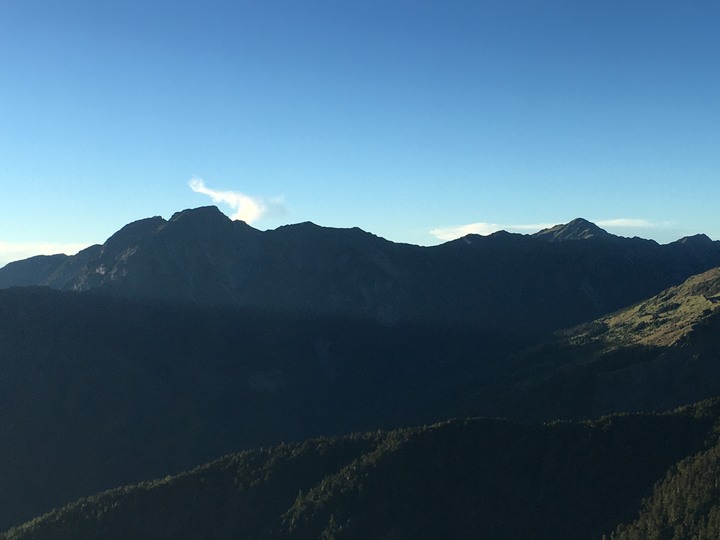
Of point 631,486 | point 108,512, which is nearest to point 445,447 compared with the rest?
point 631,486

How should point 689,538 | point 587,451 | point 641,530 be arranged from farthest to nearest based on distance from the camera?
point 587,451 → point 641,530 → point 689,538

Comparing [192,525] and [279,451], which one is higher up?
[279,451]

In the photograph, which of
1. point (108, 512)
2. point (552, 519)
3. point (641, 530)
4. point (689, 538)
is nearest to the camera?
point (689, 538)

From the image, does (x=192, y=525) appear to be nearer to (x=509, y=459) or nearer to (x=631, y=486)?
(x=509, y=459)

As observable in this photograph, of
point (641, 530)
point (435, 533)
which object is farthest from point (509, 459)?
point (641, 530)

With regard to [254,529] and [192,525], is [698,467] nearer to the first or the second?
[254,529]

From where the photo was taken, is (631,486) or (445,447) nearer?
(631,486)
